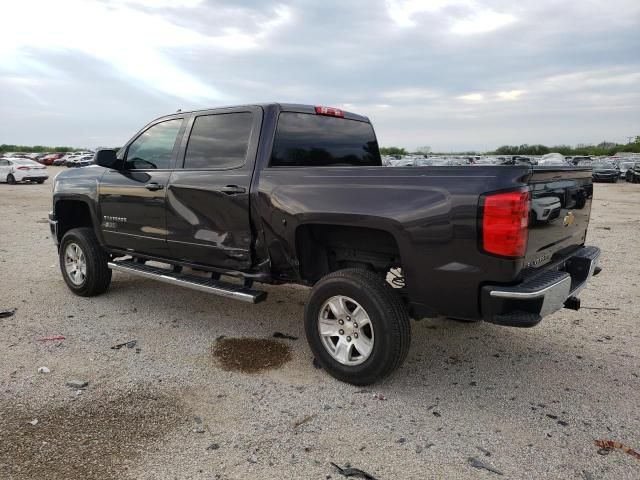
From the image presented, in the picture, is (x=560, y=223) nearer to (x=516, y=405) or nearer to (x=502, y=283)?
(x=502, y=283)

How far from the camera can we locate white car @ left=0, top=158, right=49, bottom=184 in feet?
88.7

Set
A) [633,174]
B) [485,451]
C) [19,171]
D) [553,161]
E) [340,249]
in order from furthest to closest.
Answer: [633,174] → [19,171] → [553,161] → [340,249] → [485,451]

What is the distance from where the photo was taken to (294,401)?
3.44 meters

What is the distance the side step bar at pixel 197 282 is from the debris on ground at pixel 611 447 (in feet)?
8.09

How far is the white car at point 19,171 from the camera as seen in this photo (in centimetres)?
2705

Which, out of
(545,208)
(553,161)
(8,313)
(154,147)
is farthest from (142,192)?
(553,161)

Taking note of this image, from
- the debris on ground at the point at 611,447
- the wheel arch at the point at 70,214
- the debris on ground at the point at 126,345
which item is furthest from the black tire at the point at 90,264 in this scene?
the debris on ground at the point at 611,447

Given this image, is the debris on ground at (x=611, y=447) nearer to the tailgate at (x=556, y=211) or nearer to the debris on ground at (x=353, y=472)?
the tailgate at (x=556, y=211)

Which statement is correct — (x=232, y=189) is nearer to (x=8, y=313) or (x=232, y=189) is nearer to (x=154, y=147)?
(x=154, y=147)

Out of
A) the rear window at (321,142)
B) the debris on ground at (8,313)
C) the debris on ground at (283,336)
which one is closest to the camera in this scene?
the rear window at (321,142)

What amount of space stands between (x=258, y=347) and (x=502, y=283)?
2.21 metres

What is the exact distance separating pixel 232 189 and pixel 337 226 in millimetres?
984

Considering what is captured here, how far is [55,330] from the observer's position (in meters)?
4.76

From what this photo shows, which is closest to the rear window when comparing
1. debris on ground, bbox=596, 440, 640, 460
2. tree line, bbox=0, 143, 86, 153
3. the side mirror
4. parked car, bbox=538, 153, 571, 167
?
parked car, bbox=538, 153, 571, 167
